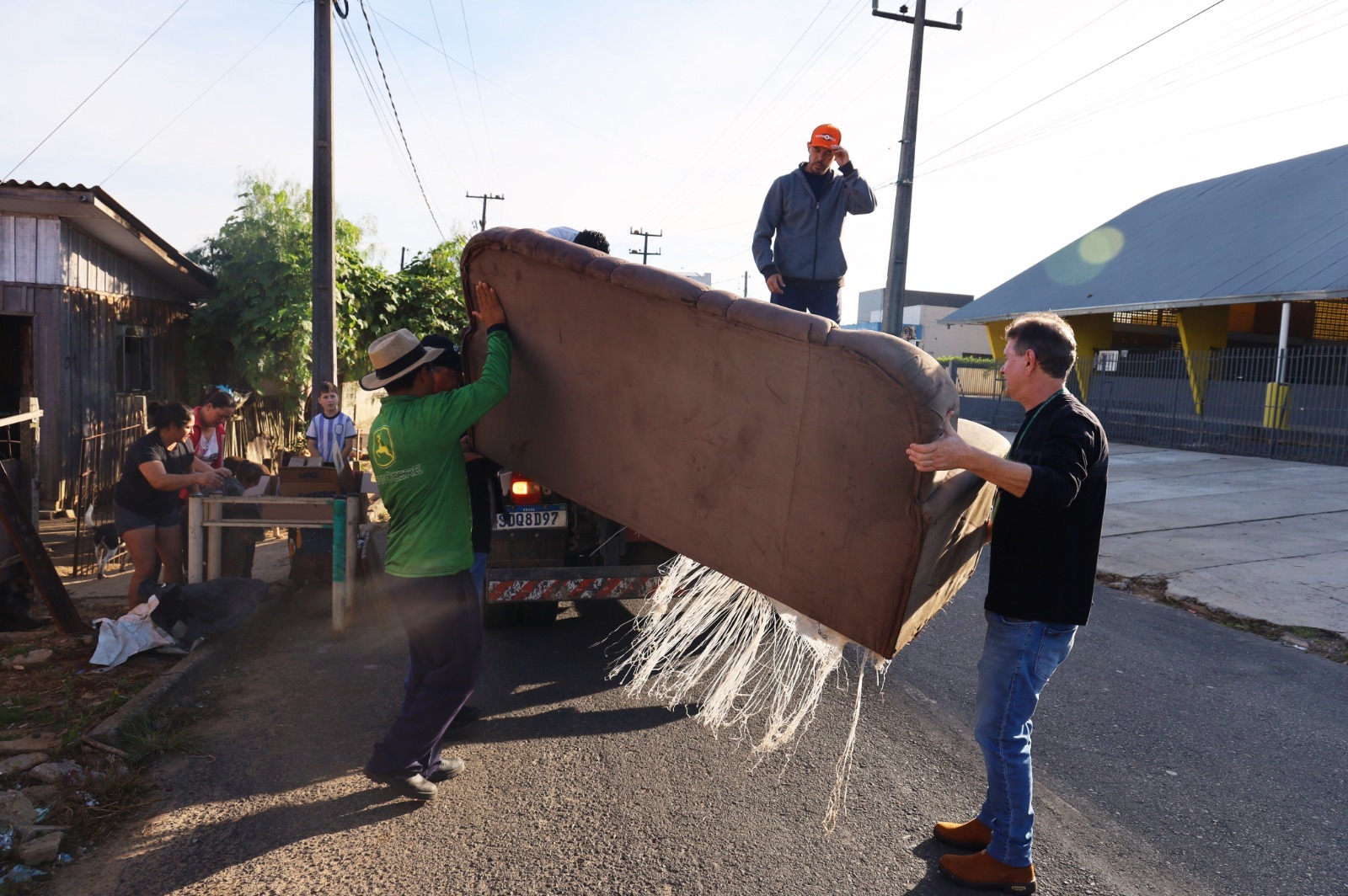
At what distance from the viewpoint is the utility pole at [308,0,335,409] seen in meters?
10.2

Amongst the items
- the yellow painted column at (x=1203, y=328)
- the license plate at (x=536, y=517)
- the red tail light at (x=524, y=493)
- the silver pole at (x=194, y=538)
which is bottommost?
the silver pole at (x=194, y=538)

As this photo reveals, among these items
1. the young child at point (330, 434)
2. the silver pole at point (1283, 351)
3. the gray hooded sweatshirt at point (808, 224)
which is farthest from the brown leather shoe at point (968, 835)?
the silver pole at point (1283, 351)

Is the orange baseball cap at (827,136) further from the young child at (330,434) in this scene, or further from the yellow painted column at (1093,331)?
the yellow painted column at (1093,331)

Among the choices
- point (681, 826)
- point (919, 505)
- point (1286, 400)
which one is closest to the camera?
point (919, 505)

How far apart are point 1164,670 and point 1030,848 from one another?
9.01 ft

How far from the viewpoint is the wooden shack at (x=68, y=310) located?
1033cm

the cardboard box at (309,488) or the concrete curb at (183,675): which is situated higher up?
the cardboard box at (309,488)

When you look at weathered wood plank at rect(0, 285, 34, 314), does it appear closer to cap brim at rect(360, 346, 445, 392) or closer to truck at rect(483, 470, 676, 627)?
truck at rect(483, 470, 676, 627)

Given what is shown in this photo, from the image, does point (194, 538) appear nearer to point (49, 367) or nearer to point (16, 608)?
point (16, 608)

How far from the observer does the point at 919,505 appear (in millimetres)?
2277

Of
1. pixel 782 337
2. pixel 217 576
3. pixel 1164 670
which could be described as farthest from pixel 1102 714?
pixel 217 576

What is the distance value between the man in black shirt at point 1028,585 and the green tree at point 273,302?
10873 millimetres

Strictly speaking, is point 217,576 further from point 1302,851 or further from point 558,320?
point 1302,851

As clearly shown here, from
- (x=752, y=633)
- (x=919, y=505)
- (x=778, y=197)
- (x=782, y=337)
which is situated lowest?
(x=752, y=633)
